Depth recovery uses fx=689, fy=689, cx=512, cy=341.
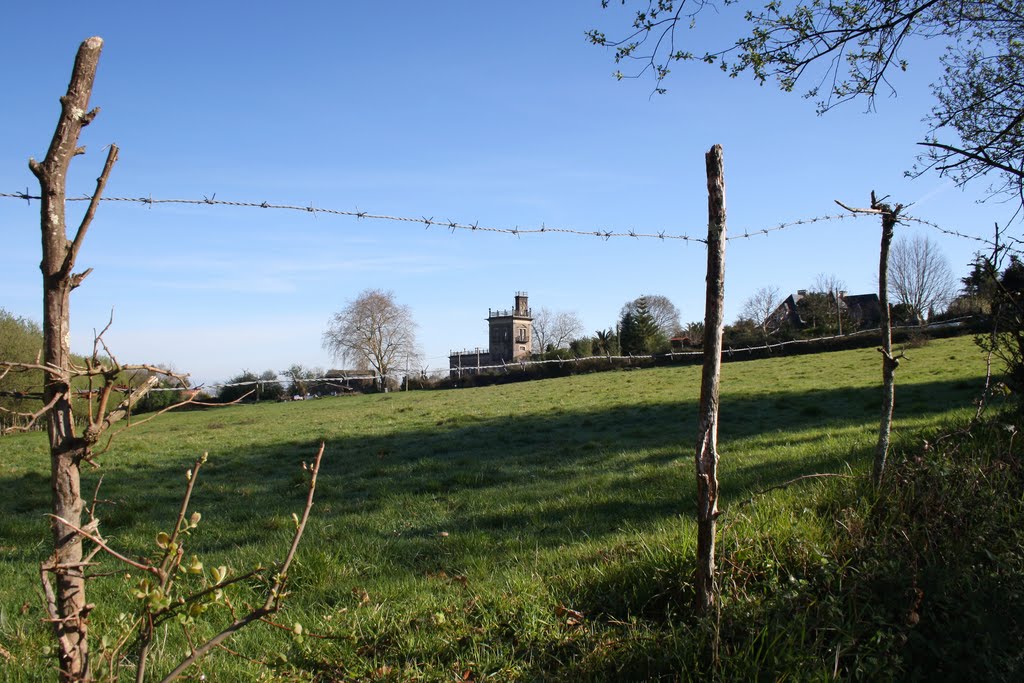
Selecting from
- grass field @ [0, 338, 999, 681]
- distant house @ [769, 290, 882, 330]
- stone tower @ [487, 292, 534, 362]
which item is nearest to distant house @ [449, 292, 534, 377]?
stone tower @ [487, 292, 534, 362]

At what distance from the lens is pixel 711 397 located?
357 cm

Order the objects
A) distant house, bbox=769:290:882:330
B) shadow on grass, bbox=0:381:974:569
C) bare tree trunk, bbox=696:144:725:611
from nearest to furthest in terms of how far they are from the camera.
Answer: bare tree trunk, bbox=696:144:725:611 → shadow on grass, bbox=0:381:974:569 → distant house, bbox=769:290:882:330

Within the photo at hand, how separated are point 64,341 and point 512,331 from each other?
371ft

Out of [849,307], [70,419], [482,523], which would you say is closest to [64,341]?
[70,419]

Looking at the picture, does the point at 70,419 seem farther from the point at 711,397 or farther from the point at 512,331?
the point at 512,331

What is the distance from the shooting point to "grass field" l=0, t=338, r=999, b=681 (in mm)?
3561

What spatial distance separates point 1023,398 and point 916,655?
4.01 meters

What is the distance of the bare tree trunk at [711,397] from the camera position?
11.4 ft

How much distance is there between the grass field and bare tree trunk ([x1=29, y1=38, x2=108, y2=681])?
1340 mm

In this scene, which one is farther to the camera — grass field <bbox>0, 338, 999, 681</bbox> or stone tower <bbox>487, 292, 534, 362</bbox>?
stone tower <bbox>487, 292, 534, 362</bbox>

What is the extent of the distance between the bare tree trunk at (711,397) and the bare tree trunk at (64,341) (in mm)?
2602

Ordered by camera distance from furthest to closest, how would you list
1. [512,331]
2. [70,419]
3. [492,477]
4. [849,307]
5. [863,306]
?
1. [512,331]
2. [863,306]
3. [849,307]
4. [492,477]
5. [70,419]

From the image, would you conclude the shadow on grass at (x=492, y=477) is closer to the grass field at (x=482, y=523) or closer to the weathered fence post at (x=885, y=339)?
the grass field at (x=482, y=523)

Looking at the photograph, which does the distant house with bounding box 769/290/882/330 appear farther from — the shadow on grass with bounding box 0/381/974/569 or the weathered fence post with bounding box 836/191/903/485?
the weathered fence post with bounding box 836/191/903/485
